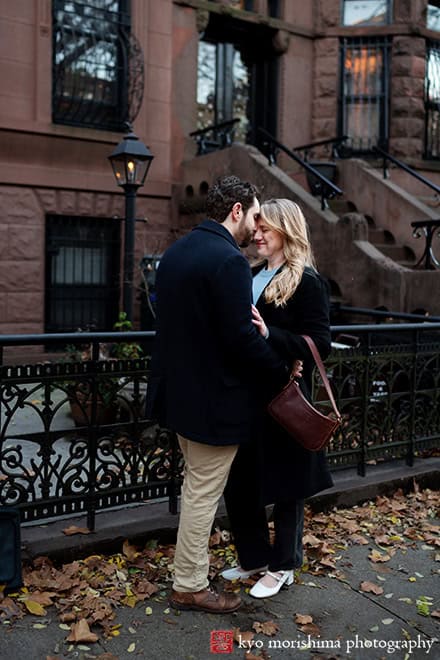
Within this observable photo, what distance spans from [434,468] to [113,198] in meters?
7.93

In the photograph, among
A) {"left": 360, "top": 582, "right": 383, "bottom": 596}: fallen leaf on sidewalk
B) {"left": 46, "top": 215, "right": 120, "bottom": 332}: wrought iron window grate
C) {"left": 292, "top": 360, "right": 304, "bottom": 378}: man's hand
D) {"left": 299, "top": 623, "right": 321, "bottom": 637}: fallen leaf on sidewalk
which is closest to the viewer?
{"left": 299, "top": 623, "right": 321, "bottom": 637}: fallen leaf on sidewalk

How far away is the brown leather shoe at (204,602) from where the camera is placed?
349 cm

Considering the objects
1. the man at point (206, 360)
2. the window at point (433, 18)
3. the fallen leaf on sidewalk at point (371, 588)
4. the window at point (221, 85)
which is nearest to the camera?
the man at point (206, 360)

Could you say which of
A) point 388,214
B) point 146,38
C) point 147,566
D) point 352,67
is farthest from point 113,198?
point 147,566

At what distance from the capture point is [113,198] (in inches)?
470

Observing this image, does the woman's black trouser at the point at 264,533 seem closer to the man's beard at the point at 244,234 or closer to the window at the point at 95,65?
the man's beard at the point at 244,234

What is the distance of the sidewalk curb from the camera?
3.94 m

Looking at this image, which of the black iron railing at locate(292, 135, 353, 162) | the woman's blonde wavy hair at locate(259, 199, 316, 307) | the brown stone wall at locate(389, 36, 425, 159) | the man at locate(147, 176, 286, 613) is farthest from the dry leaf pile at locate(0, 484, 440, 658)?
the brown stone wall at locate(389, 36, 425, 159)

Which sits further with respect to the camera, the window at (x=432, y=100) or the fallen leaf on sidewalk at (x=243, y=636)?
the window at (x=432, y=100)

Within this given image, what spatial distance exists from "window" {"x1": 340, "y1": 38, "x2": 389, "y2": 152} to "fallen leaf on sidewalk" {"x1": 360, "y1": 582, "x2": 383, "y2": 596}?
11612mm

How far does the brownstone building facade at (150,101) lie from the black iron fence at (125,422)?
394 cm

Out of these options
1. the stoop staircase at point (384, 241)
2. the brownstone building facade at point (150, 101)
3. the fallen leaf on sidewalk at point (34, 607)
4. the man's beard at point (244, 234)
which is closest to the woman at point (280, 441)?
the man's beard at point (244, 234)

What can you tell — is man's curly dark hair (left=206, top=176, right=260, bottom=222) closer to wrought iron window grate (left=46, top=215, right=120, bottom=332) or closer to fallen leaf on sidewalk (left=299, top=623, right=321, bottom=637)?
fallen leaf on sidewalk (left=299, top=623, right=321, bottom=637)

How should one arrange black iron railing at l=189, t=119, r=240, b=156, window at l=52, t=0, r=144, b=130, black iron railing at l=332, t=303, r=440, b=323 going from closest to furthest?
black iron railing at l=332, t=303, r=440, b=323
window at l=52, t=0, r=144, b=130
black iron railing at l=189, t=119, r=240, b=156
